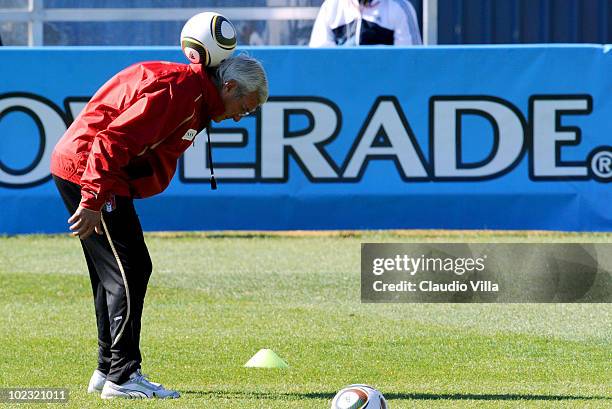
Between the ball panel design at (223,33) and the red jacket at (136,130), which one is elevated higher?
the ball panel design at (223,33)

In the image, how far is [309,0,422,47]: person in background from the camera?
13.1 m

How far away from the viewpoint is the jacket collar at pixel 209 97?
6.21 m

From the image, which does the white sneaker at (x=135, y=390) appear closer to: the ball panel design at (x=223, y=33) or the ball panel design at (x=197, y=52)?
the ball panel design at (x=197, y=52)

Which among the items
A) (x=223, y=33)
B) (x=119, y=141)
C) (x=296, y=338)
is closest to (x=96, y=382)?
(x=119, y=141)

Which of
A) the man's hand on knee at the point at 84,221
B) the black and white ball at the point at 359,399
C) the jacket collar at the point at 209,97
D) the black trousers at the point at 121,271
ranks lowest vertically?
the black and white ball at the point at 359,399

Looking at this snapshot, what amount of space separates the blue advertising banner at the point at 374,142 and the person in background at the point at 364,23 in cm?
72

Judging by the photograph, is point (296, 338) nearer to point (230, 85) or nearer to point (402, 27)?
point (230, 85)

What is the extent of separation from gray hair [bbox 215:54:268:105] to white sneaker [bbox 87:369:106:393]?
1.53 metres

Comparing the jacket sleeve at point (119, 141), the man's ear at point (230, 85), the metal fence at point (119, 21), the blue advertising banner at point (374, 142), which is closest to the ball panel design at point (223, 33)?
the man's ear at point (230, 85)

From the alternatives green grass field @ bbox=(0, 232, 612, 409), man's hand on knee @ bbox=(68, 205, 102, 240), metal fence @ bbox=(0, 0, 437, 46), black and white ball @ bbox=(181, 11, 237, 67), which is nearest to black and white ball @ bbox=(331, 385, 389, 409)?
green grass field @ bbox=(0, 232, 612, 409)

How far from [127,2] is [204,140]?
223 inches

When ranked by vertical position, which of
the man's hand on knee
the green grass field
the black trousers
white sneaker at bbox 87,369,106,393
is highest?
the man's hand on knee

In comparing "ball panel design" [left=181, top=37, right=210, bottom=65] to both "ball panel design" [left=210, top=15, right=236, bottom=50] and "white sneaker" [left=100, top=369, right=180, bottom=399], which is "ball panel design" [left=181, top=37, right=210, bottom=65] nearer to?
"ball panel design" [left=210, top=15, right=236, bottom=50]

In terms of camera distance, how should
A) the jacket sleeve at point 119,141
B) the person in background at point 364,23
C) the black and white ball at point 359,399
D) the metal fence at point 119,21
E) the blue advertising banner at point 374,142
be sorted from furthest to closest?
the metal fence at point 119,21, the person in background at point 364,23, the blue advertising banner at point 374,142, the jacket sleeve at point 119,141, the black and white ball at point 359,399
